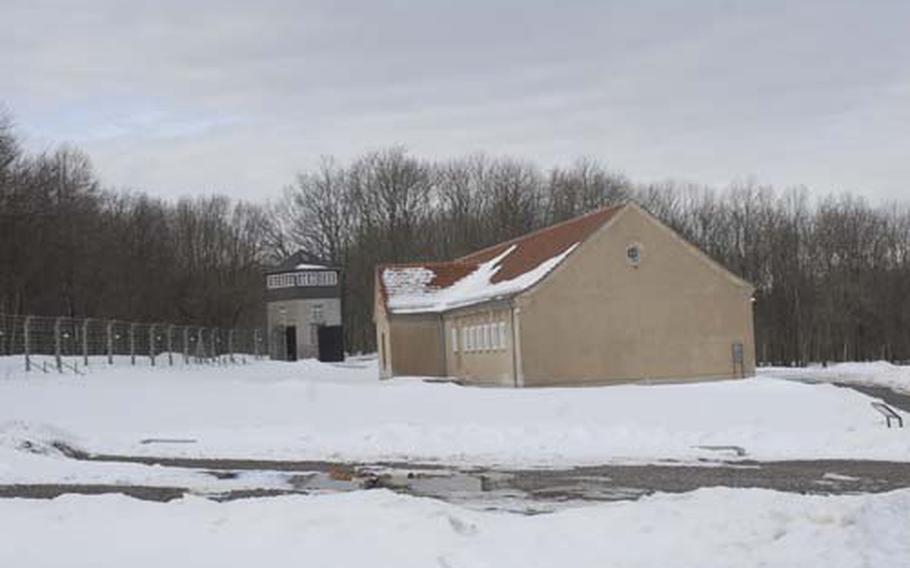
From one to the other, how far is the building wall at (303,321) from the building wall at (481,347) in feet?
133

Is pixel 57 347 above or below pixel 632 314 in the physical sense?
below

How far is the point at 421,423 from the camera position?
26766 mm

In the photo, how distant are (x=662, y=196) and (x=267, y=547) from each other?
91.0 m

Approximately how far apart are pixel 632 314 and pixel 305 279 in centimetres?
5138

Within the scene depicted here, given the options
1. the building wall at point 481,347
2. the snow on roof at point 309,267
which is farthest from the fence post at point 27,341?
the snow on roof at point 309,267

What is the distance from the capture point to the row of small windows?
146 ft

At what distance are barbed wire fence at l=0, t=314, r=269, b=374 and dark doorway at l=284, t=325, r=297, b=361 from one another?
26.1 m

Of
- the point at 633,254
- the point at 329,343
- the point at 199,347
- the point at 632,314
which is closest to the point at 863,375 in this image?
the point at 632,314

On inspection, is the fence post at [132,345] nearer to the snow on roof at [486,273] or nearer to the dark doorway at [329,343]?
the snow on roof at [486,273]

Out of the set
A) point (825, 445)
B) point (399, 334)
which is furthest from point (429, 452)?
point (399, 334)

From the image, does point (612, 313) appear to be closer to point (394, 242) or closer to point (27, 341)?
point (27, 341)

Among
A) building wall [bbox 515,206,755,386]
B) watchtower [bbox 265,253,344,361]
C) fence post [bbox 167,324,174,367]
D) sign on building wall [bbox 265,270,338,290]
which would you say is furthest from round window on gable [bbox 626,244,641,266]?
sign on building wall [bbox 265,270,338,290]

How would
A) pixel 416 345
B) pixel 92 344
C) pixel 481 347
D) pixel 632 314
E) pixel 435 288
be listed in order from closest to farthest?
1. pixel 632 314
2. pixel 92 344
3. pixel 481 347
4. pixel 416 345
5. pixel 435 288

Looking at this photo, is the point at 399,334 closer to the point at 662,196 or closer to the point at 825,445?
the point at 825,445
